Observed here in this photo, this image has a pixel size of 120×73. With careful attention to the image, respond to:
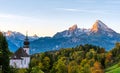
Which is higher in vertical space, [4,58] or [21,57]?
[4,58]

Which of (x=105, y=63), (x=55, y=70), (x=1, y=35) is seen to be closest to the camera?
(x=1, y=35)

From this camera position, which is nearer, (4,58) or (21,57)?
(4,58)

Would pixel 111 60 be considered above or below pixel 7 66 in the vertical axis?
below

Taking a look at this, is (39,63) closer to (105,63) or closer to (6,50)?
(105,63)

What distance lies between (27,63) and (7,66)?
345 feet

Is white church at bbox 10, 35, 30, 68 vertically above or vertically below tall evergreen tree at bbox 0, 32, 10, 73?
below

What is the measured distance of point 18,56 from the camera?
555ft

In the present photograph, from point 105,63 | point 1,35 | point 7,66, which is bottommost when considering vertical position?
point 105,63

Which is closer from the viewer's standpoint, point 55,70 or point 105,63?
point 55,70

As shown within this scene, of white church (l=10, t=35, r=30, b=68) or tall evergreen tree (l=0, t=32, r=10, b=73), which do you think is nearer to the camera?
tall evergreen tree (l=0, t=32, r=10, b=73)

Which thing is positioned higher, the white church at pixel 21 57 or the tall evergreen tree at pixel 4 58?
the tall evergreen tree at pixel 4 58

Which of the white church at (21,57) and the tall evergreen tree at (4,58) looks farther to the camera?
the white church at (21,57)

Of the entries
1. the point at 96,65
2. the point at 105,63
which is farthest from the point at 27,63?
the point at 105,63

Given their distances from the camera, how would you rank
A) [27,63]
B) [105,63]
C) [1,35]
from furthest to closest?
1. [105,63]
2. [27,63]
3. [1,35]
